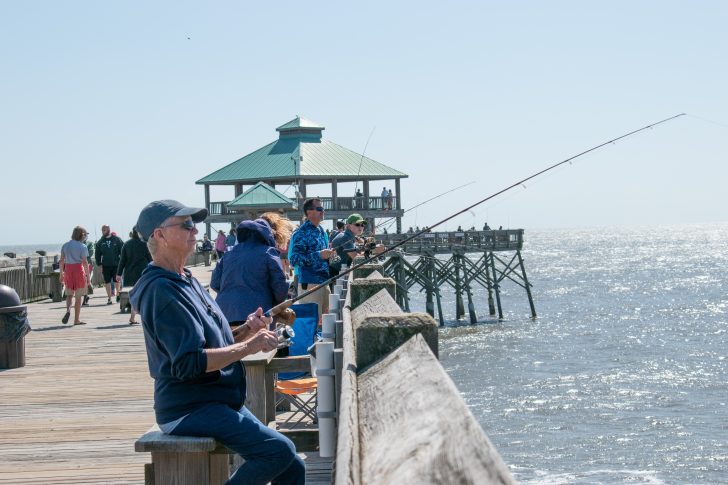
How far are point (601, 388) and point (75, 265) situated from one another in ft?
50.8

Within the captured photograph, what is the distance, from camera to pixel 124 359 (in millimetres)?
11602

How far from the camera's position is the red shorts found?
51.3ft

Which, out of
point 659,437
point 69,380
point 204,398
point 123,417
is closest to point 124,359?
point 69,380

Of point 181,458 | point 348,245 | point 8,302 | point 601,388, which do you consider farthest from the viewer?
point 601,388

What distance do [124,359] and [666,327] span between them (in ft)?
122

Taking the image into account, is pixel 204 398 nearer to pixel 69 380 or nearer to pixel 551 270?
pixel 69 380

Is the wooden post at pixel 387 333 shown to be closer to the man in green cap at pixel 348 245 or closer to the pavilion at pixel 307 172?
the man in green cap at pixel 348 245

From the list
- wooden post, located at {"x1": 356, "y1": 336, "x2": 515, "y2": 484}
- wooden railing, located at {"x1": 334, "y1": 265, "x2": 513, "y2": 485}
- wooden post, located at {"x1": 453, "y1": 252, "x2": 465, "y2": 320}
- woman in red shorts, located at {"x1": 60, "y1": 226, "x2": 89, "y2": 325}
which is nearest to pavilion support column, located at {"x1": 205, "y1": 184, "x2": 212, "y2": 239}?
wooden post, located at {"x1": 453, "y1": 252, "x2": 465, "y2": 320}

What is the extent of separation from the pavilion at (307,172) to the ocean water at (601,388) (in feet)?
22.9

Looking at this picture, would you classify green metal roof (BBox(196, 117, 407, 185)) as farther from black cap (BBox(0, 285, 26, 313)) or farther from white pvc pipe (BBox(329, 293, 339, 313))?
white pvc pipe (BBox(329, 293, 339, 313))

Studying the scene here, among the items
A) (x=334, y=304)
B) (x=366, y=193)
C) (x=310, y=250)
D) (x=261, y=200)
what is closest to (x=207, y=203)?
(x=366, y=193)

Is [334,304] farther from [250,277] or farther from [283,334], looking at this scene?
[283,334]

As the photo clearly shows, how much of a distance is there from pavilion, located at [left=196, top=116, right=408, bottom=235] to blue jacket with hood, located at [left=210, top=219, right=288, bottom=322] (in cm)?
3982

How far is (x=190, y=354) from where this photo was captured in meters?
3.63
